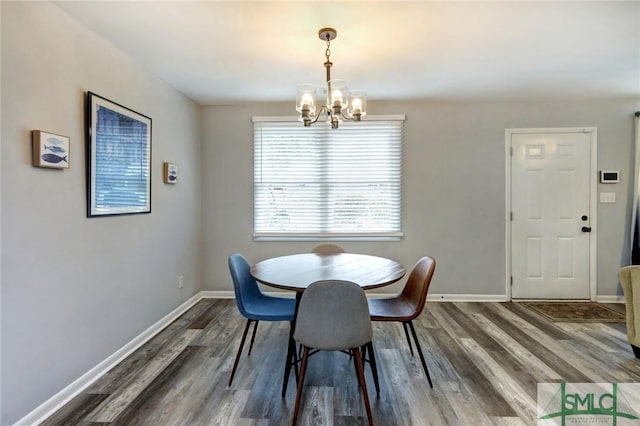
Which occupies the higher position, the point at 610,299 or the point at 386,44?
the point at 386,44

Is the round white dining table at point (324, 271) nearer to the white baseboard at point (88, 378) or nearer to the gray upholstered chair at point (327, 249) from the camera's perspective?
the gray upholstered chair at point (327, 249)

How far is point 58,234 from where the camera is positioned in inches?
73.0

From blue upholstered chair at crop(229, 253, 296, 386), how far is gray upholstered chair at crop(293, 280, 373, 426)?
1.50 ft

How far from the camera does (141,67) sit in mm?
2646

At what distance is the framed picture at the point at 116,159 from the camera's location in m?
2.08

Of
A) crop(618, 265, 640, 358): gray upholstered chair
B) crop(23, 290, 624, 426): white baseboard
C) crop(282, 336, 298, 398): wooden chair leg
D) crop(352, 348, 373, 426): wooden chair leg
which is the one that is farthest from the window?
crop(352, 348, 373, 426): wooden chair leg

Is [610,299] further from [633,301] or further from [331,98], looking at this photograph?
[331,98]

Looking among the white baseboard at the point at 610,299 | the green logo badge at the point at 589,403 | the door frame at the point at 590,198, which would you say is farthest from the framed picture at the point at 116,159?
the white baseboard at the point at 610,299

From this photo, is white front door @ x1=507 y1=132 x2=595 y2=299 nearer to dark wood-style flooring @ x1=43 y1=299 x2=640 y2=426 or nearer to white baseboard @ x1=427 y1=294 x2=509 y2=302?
white baseboard @ x1=427 y1=294 x2=509 y2=302

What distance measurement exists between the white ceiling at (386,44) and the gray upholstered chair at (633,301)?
1.74m

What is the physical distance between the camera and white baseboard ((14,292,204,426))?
171 centimetres

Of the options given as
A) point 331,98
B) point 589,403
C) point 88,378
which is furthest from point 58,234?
point 589,403

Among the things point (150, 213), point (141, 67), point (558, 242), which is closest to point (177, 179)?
point (150, 213)

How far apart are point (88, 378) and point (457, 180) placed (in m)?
3.96
